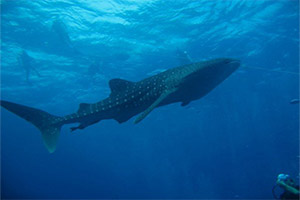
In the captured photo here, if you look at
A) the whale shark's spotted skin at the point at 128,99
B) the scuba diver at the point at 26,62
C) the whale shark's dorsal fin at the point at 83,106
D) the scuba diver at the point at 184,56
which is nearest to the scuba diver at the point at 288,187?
the whale shark's spotted skin at the point at 128,99

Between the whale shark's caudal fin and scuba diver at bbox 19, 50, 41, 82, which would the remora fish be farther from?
scuba diver at bbox 19, 50, 41, 82

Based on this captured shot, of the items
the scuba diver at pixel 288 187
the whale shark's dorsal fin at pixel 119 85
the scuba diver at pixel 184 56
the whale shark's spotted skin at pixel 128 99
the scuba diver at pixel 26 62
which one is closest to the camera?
the scuba diver at pixel 288 187

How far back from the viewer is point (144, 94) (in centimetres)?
670

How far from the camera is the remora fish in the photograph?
6191 mm

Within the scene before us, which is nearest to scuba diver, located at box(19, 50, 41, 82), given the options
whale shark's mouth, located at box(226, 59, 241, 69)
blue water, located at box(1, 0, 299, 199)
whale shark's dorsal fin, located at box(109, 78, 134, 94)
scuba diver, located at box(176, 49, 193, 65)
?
blue water, located at box(1, 0, 299, 199)

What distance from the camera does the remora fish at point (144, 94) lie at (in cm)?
619

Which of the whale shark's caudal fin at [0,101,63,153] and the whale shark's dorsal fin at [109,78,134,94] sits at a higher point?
the whale shark's dorsal fin at [109,78,134,94]

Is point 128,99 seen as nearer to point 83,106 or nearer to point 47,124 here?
point 83,106

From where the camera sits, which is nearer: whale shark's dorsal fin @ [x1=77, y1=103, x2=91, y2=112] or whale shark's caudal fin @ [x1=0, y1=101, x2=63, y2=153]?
whale shark's dorsal fin @ [x1=77, y1=103, x2=91, y2=112]

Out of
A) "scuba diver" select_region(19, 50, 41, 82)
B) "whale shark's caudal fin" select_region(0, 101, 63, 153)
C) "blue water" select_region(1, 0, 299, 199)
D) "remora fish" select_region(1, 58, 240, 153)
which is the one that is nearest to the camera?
"remora fish" select_region(1, 58, 240, 153)

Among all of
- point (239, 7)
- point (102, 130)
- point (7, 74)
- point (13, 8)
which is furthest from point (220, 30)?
point (102, 130)

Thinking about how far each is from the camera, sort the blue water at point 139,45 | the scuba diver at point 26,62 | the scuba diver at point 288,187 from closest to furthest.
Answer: the scuba diver at point 288,187
the blue water at point 139,45
the scuba diver at point 26,62

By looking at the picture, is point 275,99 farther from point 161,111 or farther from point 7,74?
point 7,74

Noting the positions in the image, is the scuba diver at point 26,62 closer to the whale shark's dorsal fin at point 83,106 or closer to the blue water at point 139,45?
the blue water at point 139,45
